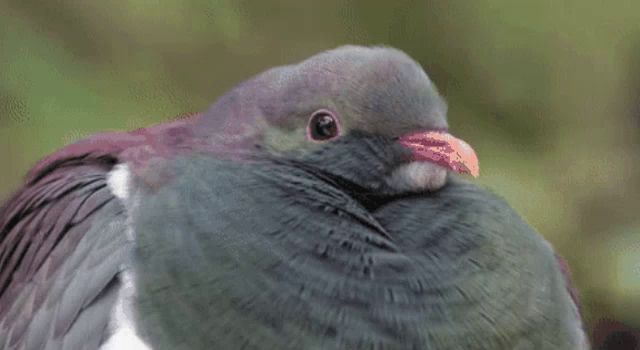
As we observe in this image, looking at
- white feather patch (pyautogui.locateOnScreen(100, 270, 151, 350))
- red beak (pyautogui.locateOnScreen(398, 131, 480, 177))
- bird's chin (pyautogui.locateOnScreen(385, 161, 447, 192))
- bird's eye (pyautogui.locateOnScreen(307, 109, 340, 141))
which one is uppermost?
bird's eye (pyautogui.locateOnScreen(307, 109, 340, 141))

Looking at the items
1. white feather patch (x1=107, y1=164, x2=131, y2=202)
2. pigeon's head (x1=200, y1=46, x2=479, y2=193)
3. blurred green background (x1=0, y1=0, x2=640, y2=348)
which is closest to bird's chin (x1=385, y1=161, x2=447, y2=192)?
pigeon's head (x1=200, y1=46, x2=479, y2=193)

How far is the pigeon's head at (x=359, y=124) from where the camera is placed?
48.8 inches

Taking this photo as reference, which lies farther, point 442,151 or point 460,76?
point 460,76

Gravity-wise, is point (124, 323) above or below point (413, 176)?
below

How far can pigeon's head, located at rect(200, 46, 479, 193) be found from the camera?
1239 millimetres

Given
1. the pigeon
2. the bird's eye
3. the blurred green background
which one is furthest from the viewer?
the blurred green background

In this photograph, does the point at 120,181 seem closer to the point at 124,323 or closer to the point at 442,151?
the point at 124,323

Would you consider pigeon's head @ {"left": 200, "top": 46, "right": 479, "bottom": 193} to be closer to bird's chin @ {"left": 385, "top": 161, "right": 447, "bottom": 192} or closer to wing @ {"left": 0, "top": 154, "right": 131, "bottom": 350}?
bird's chin @ {"left": 385, "top": 161, "right": 447, "bottom": 192}

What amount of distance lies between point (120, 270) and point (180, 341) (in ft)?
0.36

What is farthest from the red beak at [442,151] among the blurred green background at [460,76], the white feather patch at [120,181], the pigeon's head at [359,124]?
the blurred green background at [460,76]

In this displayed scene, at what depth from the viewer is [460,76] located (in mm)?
1845

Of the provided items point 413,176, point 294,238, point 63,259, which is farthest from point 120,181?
point 413,176

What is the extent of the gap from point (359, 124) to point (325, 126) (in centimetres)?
4

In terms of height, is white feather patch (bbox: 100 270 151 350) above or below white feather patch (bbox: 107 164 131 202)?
below
